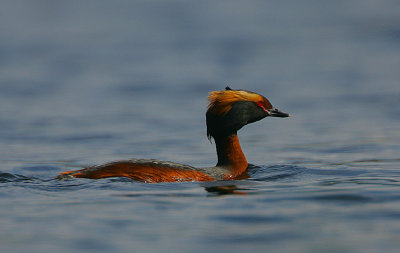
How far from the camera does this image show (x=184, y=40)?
1126 inches

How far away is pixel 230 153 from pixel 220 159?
18 centimetres

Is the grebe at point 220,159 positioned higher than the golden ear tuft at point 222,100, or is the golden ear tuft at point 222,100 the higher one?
the golden ear tuft at point 222,100

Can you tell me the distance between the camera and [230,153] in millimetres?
12766

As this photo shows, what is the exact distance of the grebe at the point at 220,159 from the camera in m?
11.3

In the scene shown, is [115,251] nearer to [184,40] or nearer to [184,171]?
[184,171]

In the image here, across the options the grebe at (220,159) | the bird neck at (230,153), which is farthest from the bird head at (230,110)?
the bird neck at (230,153)

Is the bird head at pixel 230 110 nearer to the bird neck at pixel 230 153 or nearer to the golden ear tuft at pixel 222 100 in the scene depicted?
the golden ear tuft at pixel 222 100

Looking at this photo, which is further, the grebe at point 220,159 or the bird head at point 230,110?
the bird head at point 230,110

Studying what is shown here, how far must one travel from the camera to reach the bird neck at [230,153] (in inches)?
500

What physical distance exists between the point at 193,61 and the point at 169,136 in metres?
9.48

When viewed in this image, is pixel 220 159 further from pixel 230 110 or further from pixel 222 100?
pixel 222 100

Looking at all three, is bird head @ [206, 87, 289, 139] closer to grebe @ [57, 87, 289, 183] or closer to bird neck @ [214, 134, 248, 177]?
grebe @ [57, 87, 289, 183]

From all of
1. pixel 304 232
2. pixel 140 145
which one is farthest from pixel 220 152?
pixel 304 232

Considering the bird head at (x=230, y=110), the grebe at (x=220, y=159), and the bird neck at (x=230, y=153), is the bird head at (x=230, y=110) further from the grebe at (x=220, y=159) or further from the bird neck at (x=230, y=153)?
the bird neck at (x=230, y=153)
